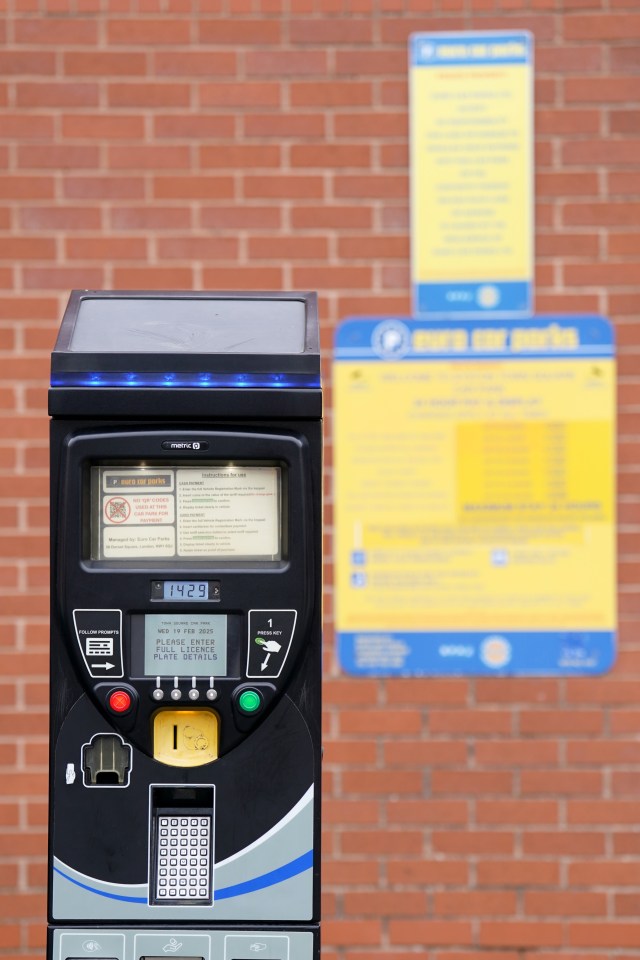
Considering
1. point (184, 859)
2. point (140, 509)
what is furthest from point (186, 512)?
point (184, 859)

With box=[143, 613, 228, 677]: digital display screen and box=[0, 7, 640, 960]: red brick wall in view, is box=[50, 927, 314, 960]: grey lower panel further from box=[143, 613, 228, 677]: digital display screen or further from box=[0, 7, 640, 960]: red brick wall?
box=[0, 7, 640, 960]: red brick wall

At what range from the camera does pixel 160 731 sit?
7.22 ft

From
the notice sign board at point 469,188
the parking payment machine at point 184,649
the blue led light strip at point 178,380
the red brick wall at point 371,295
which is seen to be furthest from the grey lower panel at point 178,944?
the notice sign board at point 469,188

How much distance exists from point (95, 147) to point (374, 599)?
176cm

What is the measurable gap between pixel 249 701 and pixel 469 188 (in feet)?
6.71

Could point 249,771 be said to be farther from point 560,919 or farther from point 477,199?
point 477,199

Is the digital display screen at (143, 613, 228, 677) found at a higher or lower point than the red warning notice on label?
lower

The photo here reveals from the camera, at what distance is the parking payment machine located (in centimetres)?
217

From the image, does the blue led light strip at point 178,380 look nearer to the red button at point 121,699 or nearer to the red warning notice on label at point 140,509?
the red warning notice on label at point 140,509

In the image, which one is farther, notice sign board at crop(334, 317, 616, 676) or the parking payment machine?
notice sign board at crop(334, 317, 616, 676)

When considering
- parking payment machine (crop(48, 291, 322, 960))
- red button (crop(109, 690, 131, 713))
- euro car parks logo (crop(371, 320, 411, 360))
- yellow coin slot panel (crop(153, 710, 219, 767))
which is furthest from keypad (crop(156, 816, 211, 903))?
euro car parks logo (crop(371, 320, 411, 360))

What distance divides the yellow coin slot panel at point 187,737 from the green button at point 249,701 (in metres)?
0.06

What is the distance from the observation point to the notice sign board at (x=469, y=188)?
3527 mm

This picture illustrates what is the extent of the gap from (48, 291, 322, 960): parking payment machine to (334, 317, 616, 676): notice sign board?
1.36 m
